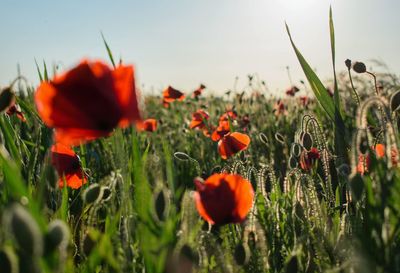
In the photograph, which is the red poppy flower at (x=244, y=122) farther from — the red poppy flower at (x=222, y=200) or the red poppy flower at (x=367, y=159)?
the red poppy flower at (x=222, y=200)

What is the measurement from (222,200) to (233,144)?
136cm

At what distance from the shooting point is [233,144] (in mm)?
2734

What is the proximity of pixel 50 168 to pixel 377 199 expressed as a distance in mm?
827

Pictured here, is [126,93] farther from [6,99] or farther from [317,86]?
[317,86]

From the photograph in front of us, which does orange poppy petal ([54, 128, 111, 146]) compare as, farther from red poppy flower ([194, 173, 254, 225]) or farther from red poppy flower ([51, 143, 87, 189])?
red poppy flower ([51, 143, 87, 189])

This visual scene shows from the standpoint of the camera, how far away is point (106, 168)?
127 inches

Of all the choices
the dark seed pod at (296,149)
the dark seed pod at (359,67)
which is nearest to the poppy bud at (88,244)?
the dark seed pod at (296,149)

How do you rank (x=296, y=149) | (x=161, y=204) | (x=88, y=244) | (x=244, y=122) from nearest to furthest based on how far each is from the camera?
(x=161, y=204), (x=88, y=244), (x=296, y=149), (x=244, y=122)

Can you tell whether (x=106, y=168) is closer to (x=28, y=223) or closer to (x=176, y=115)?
(x=28, y=223)

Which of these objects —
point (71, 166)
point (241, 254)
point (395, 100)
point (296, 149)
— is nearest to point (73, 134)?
point (241, 254)

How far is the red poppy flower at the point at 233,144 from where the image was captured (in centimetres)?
269

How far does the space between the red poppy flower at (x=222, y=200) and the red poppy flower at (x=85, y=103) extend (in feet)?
0.97

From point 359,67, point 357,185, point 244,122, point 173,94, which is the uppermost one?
point 173,94

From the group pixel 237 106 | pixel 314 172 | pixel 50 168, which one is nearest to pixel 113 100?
pixel 50 168
